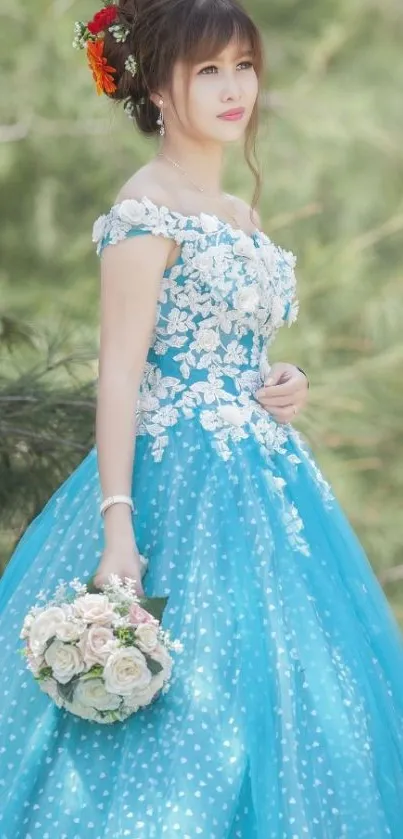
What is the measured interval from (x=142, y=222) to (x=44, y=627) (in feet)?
2.21

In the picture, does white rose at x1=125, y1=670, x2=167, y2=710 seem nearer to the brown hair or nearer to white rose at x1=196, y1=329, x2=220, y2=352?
white rose at x1=196, y1=329, x2=220, y2=352

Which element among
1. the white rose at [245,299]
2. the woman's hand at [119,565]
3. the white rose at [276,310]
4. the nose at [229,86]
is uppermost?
the nose at [229,86]

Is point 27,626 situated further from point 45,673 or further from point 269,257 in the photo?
point 269,257

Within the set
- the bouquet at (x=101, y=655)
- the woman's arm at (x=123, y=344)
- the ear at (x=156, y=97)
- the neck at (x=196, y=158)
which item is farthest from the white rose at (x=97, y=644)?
the ear at (x=156, y=97)

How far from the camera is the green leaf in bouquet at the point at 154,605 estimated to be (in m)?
2.08

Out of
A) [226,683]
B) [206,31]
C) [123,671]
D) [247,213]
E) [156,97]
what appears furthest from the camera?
[247,213]

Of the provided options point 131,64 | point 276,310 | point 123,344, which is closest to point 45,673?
point 123,344

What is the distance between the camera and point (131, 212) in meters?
2.30

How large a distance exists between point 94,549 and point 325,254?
3.86 m

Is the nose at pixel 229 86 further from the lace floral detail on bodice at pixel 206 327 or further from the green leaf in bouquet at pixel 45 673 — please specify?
the green leaf in bouquet at pixel 45 673

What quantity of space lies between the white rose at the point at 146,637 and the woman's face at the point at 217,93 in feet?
2.85

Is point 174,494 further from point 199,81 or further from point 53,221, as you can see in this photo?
point 53,221

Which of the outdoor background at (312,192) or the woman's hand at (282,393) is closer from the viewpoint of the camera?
the woman's hand at (282,393)

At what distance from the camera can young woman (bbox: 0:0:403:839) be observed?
204cm
